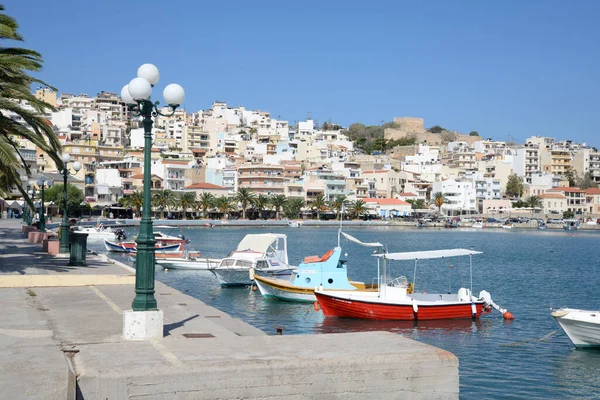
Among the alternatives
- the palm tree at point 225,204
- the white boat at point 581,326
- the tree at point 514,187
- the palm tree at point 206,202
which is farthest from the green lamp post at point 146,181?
the tree at point 514,187

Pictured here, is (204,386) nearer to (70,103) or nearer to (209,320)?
(209,320)

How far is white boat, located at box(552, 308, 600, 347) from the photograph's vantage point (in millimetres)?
20438

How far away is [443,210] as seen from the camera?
152250mm

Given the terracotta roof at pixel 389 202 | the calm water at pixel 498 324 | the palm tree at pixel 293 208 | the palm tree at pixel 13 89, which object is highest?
the palm tree at pixel 13 89

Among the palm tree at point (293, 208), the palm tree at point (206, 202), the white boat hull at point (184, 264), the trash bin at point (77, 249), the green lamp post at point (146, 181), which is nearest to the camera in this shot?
the green lamp post at point (146, 181)

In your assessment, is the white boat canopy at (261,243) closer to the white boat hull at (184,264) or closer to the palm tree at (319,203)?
the white boat hull at (184,264)

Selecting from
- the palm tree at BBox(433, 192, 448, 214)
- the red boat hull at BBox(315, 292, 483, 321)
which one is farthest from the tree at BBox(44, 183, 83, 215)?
the red boat hull at BBox(315, 292, 483, 321)

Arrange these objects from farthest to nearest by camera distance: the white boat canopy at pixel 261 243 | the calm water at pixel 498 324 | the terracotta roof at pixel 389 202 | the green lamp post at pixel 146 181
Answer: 1. the terracotta roof at pixel 389 202
2. the white boat canopy at pixel 261 243
3. the calm water at pixel 498 324
4. the green lamp post at pixel 146 181

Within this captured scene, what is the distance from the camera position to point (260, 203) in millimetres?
124438

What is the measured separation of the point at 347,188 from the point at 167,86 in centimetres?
12859

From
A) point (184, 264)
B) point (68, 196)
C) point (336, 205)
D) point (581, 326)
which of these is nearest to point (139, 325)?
point (581, 326)

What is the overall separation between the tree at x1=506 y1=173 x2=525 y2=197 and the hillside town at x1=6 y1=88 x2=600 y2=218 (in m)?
0.22

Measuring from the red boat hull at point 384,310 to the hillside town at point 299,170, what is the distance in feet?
244

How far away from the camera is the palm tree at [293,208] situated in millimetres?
127875
